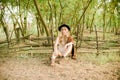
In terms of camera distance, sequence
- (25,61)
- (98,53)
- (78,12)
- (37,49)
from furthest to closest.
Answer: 1. (78,12)
2. (37,49)
3. (98,53)
4. (25,61)

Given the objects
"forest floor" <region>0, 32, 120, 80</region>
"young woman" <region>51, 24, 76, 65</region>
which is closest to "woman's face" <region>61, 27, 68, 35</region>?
"young woman" <region>51, 24, 76, 65</region>

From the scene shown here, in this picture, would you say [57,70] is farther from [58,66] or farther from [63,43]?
[63,43]

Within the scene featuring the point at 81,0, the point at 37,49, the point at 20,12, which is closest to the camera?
the point at 37,49

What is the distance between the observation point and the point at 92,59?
697cm

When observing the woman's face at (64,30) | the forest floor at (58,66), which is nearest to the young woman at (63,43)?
the woman's face at (64,30)

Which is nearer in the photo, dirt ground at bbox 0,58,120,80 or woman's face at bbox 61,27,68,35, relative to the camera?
dirt ground at bbox 0,58,120,80

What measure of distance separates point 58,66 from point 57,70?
312 millimetres

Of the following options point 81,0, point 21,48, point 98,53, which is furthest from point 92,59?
point 81,0

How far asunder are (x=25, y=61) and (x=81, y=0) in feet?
31.9

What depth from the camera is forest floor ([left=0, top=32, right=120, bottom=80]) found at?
544 cm

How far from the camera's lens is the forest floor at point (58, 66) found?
5438 millimetres

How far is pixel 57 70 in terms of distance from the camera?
5832mm

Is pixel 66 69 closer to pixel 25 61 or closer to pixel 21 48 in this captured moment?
pixel 25 61

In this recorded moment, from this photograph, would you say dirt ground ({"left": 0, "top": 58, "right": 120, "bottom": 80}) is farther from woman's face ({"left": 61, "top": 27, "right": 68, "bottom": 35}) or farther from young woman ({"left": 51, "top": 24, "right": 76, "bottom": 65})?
woman's face ({"left": 61, "top": 27, "right": 68, "bottom": 35})
